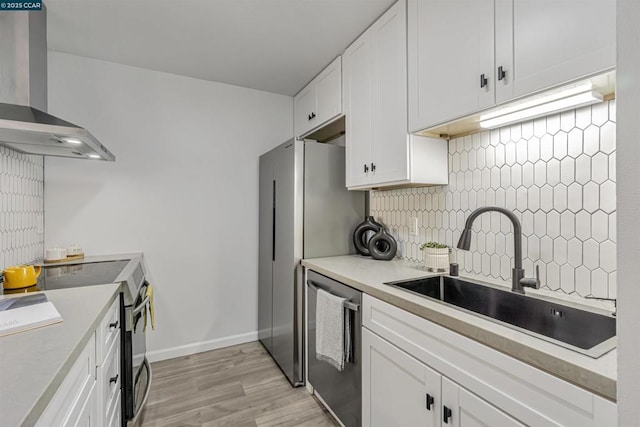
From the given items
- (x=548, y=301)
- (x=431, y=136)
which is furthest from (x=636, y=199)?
(x=431, y=136)

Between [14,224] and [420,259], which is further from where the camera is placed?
[420,259]

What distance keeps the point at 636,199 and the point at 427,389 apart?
99cm

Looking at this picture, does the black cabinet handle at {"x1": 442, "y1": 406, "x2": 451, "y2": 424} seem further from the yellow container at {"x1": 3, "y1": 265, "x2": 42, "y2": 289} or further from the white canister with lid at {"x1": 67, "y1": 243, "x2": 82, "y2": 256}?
the white canister with lid at {"x1": 67, "y1": 243, "x2": 82, "y2": 256}

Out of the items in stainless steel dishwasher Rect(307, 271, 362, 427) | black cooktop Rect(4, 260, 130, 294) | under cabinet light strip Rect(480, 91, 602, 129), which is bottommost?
stainless steel dishwasher Rect(307, 271, 362, 427)

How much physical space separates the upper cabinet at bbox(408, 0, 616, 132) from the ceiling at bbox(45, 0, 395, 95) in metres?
0.50

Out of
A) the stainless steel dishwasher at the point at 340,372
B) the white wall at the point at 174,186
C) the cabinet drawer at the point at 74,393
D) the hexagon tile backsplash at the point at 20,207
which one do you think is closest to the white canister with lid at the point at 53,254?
the hexagon tile backsplash at the point at 20,207

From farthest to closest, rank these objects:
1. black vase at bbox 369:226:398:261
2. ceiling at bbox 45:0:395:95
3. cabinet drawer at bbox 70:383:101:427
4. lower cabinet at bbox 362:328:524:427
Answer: black vase at bbox 369:226:398:261 → ceiling at bbox 45:0:395:95 → lower cabinet at bbox 362:328:524:427 → cabinet drawer at bbox 70:383:101:427

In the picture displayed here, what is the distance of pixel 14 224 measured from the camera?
5.89 ft

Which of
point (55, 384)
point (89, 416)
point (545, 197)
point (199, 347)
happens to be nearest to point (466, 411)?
point (545, 197)

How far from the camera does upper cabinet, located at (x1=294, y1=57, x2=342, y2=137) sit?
2.30 meters

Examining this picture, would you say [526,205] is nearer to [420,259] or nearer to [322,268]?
[420,259]

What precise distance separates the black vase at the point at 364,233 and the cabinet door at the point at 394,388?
86cm

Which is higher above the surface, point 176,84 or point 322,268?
point 176,84

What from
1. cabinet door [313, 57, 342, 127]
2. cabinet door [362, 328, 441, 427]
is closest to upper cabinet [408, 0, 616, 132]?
cabinet door [313, 57, 342, 127]
